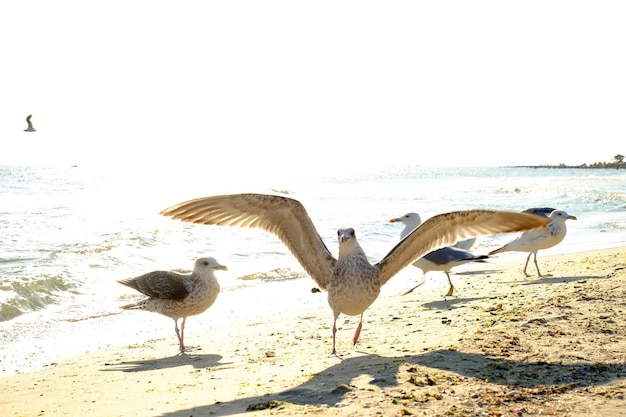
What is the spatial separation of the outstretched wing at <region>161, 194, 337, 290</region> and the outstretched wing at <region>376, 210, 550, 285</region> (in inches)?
20.6

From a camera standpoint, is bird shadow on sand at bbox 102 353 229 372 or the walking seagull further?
bird shadow on sand at bbox 102 353 229 372

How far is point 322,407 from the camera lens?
11.7 ft

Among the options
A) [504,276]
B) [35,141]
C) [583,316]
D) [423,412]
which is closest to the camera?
[423,412]

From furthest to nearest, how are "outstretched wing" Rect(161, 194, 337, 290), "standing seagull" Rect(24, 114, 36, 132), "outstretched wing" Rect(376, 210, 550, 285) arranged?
"standing seagull" Rect(24, 114, 36, 132) < "outstretched wing" Rect(161, 194, 337, 290) < "outstretched wing" Rect(376, 210, 550, 285)

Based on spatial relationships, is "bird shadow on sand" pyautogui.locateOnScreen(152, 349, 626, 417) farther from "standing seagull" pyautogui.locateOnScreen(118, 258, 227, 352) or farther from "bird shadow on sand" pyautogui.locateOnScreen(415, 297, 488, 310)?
"bird shadow on sand" pyautogui.locateOnScreen(415, 297, 488, 310)

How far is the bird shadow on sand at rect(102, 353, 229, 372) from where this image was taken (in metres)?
5.39

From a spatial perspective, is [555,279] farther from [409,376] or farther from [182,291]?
[409,376]

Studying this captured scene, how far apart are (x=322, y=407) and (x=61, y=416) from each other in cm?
175

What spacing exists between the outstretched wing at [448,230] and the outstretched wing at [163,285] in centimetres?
212

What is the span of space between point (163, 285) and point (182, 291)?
9.2 inches

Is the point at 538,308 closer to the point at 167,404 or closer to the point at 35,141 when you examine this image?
the point at 167,404

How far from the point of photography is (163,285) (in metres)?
6.48

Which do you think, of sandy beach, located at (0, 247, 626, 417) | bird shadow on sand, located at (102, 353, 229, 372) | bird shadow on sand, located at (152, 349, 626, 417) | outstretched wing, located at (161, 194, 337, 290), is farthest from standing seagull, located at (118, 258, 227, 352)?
bird shadow on sand, located at (152, 349, 626, 417)

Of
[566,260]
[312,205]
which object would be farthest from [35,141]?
[566,260]
